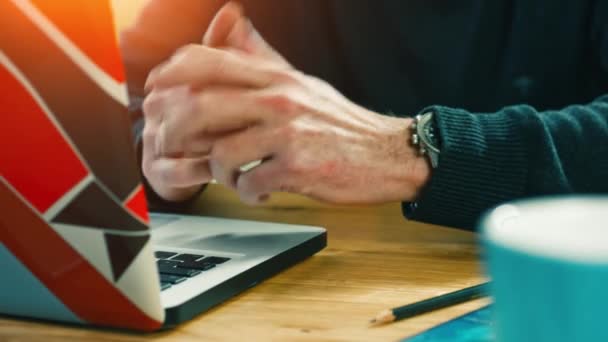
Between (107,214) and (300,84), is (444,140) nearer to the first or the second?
(300,84)

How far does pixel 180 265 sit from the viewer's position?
0.58 m

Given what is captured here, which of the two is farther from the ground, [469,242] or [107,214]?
[107,214]

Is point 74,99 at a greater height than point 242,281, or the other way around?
point 74,99

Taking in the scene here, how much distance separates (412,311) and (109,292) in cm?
20

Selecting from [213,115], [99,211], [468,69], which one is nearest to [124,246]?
[99,211]

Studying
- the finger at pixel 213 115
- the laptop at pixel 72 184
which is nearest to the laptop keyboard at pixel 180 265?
A: the laptop at pixel 72 184

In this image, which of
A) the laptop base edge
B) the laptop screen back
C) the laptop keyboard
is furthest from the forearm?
the laptop screen back

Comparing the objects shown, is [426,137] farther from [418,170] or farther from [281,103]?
[281,103]

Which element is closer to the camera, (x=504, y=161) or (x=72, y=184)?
(x=72, y=184)

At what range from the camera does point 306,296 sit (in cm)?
56

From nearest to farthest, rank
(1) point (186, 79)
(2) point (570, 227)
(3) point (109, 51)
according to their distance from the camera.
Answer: (2) point (570, 227) < (3) point (109, 51) < (1) point (186, 79)

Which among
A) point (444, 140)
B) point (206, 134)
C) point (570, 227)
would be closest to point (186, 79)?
point (206, 134)

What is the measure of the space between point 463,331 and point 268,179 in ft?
0.96

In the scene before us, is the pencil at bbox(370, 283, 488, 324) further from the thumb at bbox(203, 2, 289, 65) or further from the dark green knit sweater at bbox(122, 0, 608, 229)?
the thumb at bbox(203, 2, 289, 65)
